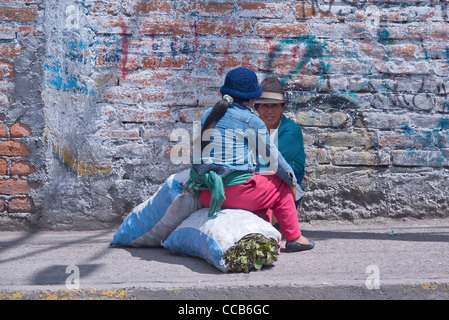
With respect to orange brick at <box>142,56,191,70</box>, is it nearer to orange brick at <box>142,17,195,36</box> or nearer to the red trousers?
orange brick at <box>142,17,195,36</box>

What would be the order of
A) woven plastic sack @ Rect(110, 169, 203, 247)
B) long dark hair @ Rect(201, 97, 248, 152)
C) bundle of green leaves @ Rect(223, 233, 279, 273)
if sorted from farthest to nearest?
woven plastic sack @ Rect(110, 169, 203, 247)
long dark hair @ Rect(201, 97, 248, 152)
bundle of green leaves @ Rect(223, 233, 279, 273)

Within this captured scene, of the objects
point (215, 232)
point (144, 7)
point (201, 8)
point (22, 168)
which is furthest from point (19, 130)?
point (215, 232)

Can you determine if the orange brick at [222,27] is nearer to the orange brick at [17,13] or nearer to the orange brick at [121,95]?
the orange brick at [121,95]

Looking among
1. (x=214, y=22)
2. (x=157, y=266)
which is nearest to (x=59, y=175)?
(x=157, y=266)

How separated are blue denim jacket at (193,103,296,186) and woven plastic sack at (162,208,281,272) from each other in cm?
29

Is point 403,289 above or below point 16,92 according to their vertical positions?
below

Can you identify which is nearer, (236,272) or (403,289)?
(403,289)

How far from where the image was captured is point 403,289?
275cm

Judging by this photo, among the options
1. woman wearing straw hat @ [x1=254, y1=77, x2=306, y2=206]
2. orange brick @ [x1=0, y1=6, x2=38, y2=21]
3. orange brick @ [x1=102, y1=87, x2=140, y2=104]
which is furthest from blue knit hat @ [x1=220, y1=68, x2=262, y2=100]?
orange brick @ [x1=0, y1=6, x2=38, y2=21]

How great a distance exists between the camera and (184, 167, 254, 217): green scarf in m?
3.23

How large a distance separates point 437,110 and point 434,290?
2.04m

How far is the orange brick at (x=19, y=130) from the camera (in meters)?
4.18
